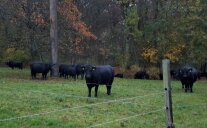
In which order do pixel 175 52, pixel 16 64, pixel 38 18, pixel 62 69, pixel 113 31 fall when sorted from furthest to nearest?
pixel 113 31 → pixel 16 64 → pixel 175 52 → pixel 62 69 → pixel 38 18

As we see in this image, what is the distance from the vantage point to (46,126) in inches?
504

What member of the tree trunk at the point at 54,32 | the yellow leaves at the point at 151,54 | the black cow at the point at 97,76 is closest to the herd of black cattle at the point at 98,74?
the black cow at the point at 97,76

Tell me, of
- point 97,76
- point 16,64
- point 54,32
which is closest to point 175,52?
point 54,32

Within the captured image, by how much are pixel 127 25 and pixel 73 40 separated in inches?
429

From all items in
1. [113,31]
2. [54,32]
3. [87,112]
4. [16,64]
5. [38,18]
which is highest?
[113,31]

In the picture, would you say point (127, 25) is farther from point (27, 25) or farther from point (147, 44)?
point (27, 25)

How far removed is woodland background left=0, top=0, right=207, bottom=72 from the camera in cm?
3544

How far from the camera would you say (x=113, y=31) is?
5709 cm

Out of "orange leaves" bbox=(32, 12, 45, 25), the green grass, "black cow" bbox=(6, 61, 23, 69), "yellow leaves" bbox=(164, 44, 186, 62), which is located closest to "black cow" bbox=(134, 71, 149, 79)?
"yellow leaves" bbox=(164, 44, 186, 62)

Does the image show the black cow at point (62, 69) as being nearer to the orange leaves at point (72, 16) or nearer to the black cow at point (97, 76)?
the orange leaves at point (72, 16)

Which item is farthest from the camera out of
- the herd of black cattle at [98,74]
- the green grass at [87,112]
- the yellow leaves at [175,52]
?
the yellow leaves at [175,52]

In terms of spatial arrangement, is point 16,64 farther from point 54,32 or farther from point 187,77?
point 187,77

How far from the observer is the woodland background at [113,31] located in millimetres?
35438

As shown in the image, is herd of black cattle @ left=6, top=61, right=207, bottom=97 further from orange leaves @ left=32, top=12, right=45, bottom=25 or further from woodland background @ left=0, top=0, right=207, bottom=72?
→ orange leaves @ left=32, top=12, right=45, bottom=25
